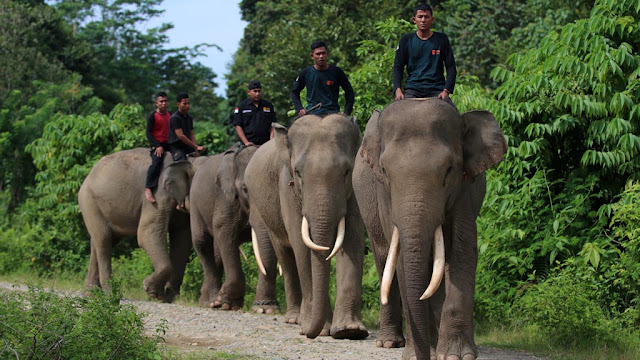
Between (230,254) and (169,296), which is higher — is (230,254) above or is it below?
above

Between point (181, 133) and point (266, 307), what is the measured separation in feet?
10.4

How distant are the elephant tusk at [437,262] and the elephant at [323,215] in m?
2.12

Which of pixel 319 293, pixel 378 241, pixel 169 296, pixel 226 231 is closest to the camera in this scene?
pixel 378 241

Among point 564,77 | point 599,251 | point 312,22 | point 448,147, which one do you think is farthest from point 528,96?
Answer: point 312,22

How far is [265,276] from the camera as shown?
12.4m

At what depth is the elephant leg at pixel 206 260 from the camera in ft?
46.0

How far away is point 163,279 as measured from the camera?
13.9 metres

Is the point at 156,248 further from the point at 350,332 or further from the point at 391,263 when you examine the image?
the point at 391,263

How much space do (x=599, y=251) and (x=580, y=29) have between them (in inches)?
99.3

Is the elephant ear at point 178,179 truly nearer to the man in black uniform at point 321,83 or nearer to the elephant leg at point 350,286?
the man in black uniform at point 321,83

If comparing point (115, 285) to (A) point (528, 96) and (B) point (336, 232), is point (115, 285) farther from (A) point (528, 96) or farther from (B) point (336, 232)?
(A) point (528, 96)

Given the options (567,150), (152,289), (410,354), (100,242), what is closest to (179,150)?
(100,242)

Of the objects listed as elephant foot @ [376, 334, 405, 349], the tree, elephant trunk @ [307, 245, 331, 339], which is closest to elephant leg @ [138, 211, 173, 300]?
the tree

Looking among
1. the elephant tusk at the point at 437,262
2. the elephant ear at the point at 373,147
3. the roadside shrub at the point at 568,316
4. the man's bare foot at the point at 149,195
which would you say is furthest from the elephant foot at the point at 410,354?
the man's bare foot at the point at 149,195
